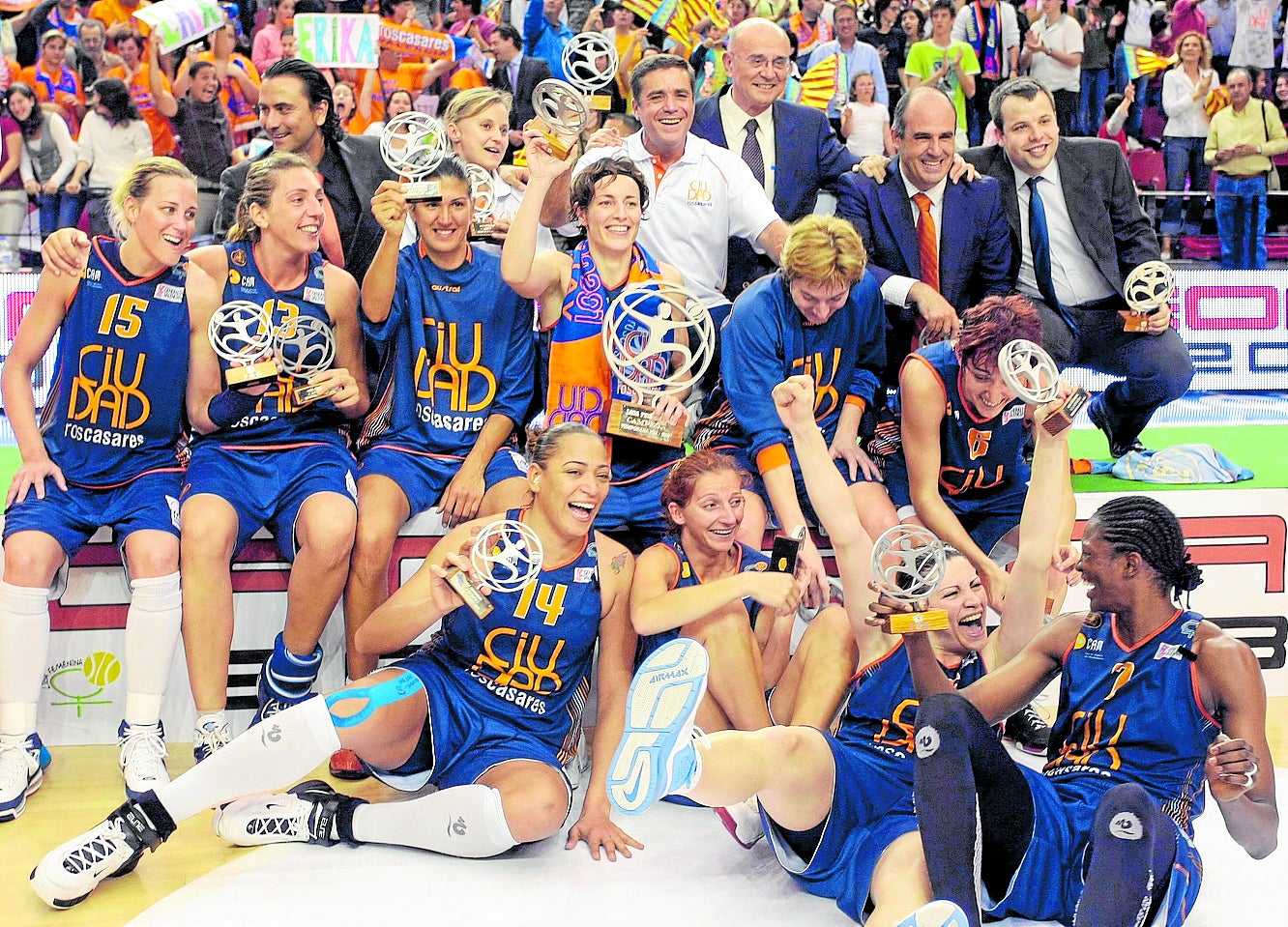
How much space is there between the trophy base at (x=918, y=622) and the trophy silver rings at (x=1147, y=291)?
1.95 metres

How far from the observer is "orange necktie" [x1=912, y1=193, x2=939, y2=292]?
432 centimetres

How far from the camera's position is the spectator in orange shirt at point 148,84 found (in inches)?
304

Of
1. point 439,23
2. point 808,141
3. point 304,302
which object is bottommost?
point 304,302

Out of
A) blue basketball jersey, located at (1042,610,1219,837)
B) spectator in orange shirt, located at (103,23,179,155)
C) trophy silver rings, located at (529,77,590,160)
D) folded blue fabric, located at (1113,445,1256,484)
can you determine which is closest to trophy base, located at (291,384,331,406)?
trophy silver rings, located at (529,77,590,160)

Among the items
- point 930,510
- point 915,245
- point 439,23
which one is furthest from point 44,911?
point 439,23

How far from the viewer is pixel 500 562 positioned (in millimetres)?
3049

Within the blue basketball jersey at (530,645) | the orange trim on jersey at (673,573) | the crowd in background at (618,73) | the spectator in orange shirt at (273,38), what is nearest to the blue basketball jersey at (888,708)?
the orange trim on jersey at (673,573)

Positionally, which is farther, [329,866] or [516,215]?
[516,215]

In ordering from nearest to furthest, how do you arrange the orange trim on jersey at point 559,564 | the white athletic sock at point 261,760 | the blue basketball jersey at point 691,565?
the white athletic sock at point 261,760 → the orange trim on jersey at point 559,564 → the blue basketball jersey at point 691,565

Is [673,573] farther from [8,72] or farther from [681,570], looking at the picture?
[8,72]

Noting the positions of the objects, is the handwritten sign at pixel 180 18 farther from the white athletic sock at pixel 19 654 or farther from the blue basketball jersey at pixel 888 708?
the blue basketball jersey at pixel 888 708

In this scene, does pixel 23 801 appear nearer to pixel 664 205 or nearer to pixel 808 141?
pixel 664 205

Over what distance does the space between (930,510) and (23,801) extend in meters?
2.47

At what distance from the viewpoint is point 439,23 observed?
901 cm
